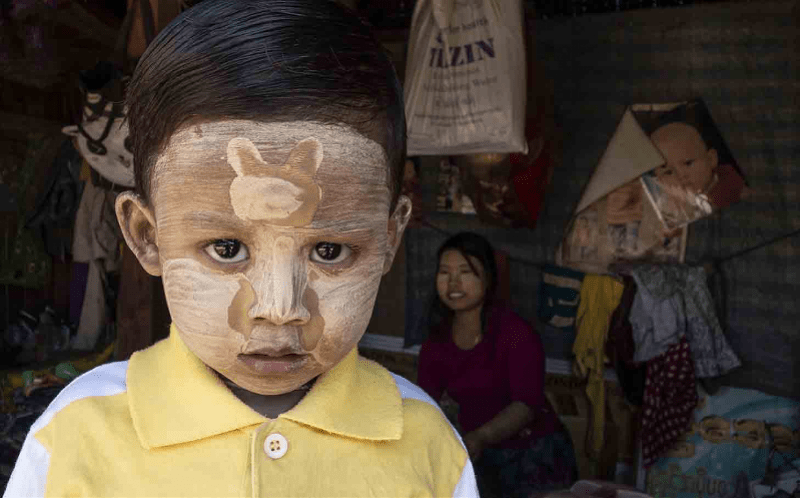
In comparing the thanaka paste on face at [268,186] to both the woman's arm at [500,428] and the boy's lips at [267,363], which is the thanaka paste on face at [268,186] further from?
the woman's arm at [500,428]

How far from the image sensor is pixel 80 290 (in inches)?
179

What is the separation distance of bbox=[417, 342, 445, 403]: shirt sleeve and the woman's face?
266 mm

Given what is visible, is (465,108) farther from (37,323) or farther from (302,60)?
(37,323)

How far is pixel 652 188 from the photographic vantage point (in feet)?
12.0

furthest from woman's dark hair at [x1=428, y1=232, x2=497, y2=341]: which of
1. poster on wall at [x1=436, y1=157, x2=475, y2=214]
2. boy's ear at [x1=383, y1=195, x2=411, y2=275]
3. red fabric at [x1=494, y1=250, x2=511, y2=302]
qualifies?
boy's ear at [x1=383, y1=195, x2=411, y2=275]

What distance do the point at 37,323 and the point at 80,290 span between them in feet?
1.14

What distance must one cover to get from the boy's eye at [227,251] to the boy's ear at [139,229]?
15 cm

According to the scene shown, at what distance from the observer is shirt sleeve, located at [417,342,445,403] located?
319 cm

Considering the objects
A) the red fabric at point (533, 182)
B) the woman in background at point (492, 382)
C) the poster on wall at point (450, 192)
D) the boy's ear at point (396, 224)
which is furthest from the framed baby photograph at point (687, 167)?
the boy's ear at point (396, 224)

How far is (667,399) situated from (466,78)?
74.8 inches

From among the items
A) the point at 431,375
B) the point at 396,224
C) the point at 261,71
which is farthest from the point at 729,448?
the point at 261,71

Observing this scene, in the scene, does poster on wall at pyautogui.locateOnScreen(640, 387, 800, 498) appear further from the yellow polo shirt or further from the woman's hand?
the yellow polo shirt

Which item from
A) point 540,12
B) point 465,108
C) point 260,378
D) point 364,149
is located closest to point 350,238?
point 364,149

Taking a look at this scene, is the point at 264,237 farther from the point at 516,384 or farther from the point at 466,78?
the point at 516,384
